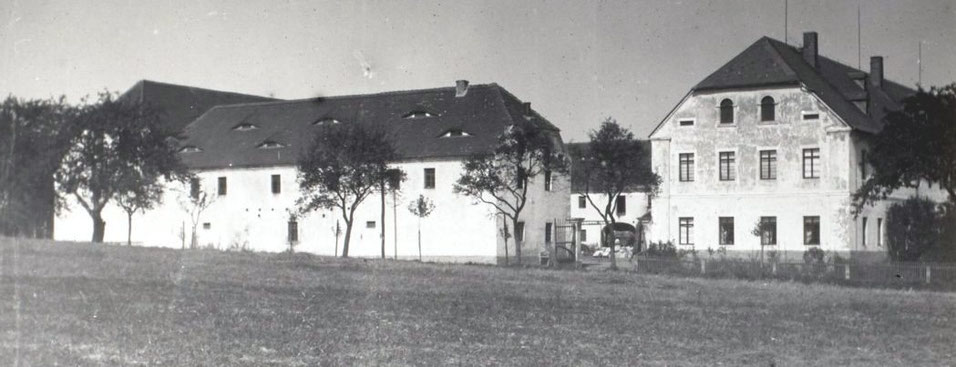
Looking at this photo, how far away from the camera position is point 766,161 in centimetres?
5172

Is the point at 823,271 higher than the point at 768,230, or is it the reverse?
the point at 768,230

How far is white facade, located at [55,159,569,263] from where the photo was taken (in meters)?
55.8

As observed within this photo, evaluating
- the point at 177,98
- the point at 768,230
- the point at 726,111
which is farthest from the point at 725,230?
the point at 177,98

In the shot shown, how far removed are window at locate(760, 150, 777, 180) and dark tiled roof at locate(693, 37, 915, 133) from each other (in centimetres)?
310

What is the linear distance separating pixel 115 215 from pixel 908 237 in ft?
142

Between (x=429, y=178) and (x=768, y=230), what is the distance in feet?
55.0

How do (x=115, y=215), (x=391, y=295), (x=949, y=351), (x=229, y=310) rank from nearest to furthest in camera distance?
(x=949, y=351) → (x=229, y=310) → (x=391, y=295) → (x=115, y=215)

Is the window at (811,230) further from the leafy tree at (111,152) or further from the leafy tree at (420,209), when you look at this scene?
the leafy tree at (111,152)

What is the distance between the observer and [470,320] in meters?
21.0

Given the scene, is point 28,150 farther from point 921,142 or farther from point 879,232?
point 879,232

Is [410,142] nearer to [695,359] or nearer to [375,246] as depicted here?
[375,246]

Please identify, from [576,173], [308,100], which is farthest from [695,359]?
[308,100]

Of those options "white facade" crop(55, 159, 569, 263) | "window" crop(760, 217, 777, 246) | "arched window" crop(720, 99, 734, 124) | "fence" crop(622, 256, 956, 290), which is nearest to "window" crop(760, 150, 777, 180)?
"window" crop(760, 217, 777, 246)

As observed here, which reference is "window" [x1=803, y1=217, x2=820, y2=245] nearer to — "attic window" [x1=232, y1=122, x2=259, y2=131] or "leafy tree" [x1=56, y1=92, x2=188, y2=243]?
"leafy tree" [x1=56, y1=92, x2=188, y2=243]
